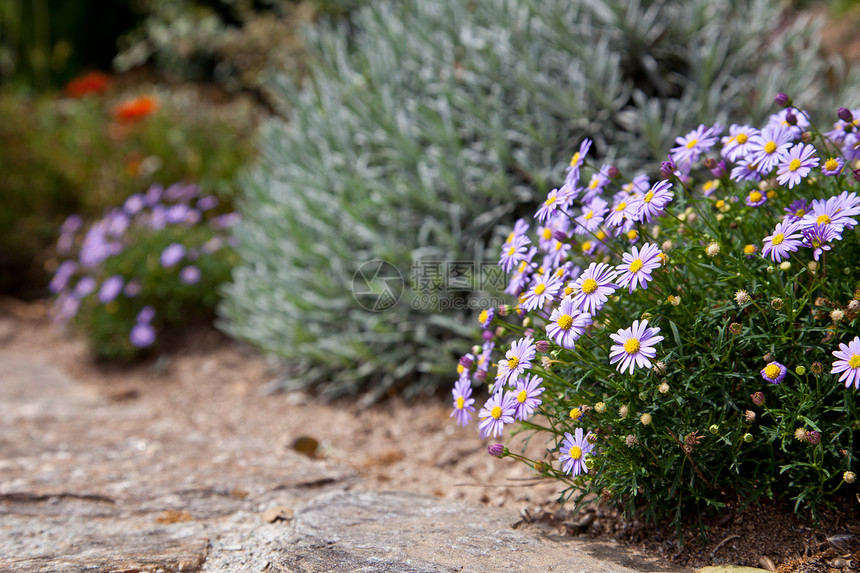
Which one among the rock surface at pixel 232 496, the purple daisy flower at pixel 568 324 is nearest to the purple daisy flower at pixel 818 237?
the purple daisy flower at pixel 568 324

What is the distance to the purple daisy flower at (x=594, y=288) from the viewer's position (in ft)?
5.00

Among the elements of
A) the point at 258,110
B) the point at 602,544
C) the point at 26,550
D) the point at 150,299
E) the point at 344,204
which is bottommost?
the point at 26,550

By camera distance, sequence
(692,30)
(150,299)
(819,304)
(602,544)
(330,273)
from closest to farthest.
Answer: (819,304) → (602,544) → (692,30) → (330,273) → (150,299)

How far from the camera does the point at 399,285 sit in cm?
306

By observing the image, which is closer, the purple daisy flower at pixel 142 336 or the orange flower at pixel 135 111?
the purple daisy flower at pixel 142 336

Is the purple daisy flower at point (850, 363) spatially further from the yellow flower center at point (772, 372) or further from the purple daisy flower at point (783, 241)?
the purple daisy flower at point (783, 241)

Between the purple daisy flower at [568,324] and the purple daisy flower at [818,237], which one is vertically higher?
the purple daisy flower at [818,237]

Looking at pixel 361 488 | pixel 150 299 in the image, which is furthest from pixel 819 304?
pixel 150 299

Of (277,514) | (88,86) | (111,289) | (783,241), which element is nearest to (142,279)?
(111,289)

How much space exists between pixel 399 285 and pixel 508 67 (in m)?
1.09

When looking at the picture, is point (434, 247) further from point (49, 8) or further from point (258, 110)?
point (49, 8)

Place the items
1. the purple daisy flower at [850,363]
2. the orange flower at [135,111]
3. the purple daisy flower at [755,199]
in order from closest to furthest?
the purple daisy flower at [850,363] → the purple daisy flower at [755,199] → the orange flower at [135,111]

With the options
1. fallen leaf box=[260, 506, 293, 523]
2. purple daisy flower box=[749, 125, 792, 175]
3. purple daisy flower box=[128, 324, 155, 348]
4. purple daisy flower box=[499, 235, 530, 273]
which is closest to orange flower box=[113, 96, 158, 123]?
purple daisy flower box=[128, 324, 155, 348]

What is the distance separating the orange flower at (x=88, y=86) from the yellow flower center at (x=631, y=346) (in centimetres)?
818
